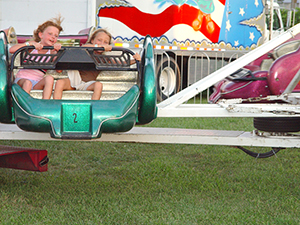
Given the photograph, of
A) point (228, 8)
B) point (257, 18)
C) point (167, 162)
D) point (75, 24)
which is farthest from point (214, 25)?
point (167, 162)

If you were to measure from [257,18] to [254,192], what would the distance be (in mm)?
8947

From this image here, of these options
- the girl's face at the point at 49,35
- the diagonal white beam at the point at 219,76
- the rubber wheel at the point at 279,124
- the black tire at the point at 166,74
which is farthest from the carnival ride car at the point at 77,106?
the black tire at the point at 166,74

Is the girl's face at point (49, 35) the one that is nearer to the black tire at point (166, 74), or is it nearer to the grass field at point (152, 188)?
the grass field at point (152, 188)

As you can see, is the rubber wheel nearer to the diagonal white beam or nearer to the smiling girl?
the diagonal white beam

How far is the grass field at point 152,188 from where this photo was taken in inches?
114

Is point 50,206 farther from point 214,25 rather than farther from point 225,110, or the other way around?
point 214,25

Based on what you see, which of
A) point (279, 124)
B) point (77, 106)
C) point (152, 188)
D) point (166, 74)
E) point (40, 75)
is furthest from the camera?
point (166, 74)

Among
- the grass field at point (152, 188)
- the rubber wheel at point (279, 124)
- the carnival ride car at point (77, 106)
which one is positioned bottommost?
the grass field at point (152, 188)

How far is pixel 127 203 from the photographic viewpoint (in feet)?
10.4

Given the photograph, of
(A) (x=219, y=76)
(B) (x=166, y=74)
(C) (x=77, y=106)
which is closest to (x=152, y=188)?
(A) (x=219, y=76)

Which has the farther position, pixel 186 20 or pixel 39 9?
pixel 186 20

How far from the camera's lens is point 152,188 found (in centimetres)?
355

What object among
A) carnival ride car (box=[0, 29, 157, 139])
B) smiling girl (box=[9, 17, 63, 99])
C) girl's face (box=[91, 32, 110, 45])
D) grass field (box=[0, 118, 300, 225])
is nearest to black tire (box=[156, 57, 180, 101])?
grass field (box=[0, 118, 300, 225])

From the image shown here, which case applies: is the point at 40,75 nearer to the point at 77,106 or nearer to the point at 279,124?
the point at 77,106
